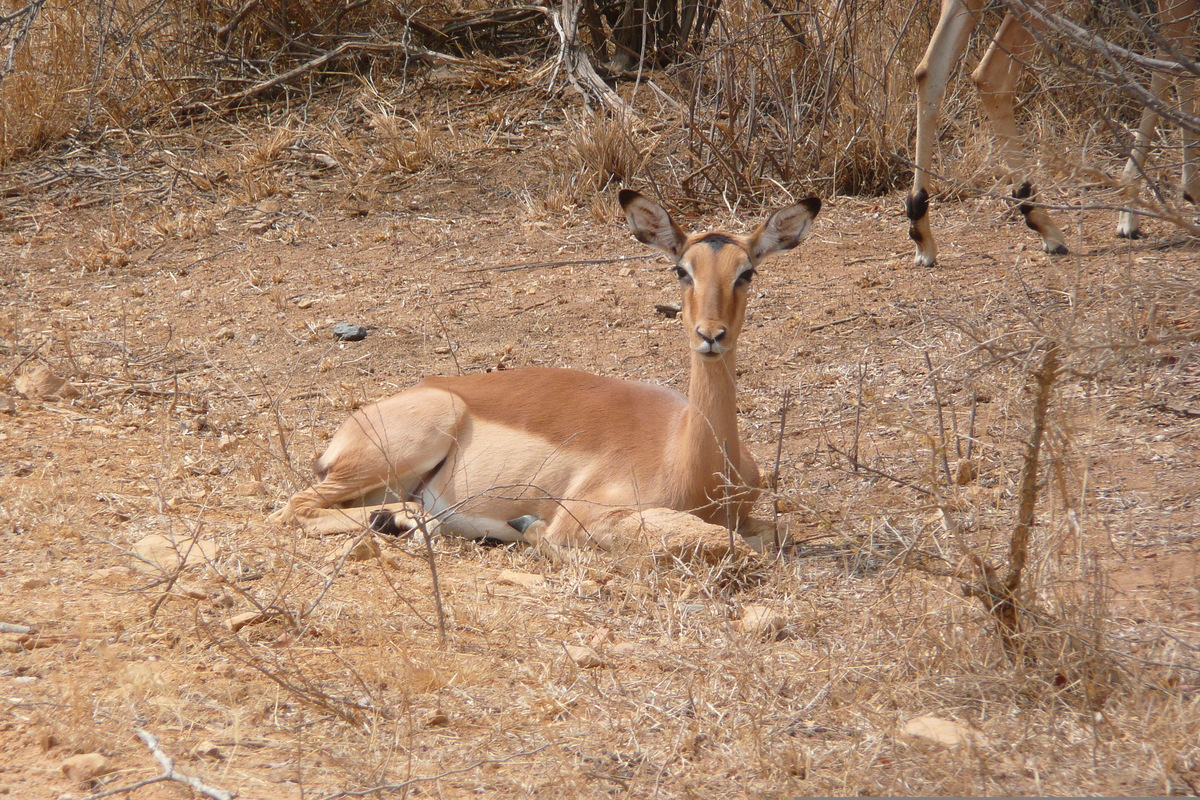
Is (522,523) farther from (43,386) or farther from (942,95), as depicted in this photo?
(942,95)

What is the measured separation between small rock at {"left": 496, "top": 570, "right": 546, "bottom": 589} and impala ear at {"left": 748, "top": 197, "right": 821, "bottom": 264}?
1508 millimetres

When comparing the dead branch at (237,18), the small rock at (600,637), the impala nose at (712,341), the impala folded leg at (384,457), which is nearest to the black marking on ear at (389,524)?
the impala folded leg at (384,457)

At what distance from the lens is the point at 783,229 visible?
488 centimetres

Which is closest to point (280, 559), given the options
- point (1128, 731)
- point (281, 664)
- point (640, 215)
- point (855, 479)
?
point (281, 664)

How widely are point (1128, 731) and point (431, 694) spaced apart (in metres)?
1.71

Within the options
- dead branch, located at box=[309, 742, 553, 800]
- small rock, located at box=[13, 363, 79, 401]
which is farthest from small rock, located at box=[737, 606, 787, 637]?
small rock, located at box=[13, 363, 79, 401]

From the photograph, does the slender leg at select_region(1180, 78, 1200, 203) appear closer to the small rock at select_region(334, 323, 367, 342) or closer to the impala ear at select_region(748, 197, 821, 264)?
the impala ear at select_region(748, 197, 821, 264)

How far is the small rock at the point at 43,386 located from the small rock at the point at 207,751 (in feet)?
12.2

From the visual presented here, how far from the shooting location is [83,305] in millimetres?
7727

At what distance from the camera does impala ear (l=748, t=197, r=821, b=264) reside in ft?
15.6

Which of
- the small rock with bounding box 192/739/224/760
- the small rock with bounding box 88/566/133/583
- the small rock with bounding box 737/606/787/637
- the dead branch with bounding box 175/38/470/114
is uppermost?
the dead branch with bounding box 175/38/470/114

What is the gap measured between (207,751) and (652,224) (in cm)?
270

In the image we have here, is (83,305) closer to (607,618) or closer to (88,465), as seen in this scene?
(88,465)

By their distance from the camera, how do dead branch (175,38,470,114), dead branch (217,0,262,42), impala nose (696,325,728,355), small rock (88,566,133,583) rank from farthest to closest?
dead branch (217,0,262,42) < dead branch (175,38,470,114) < impala nose (696,325,728,355) < small rock (88,566,133,583)
